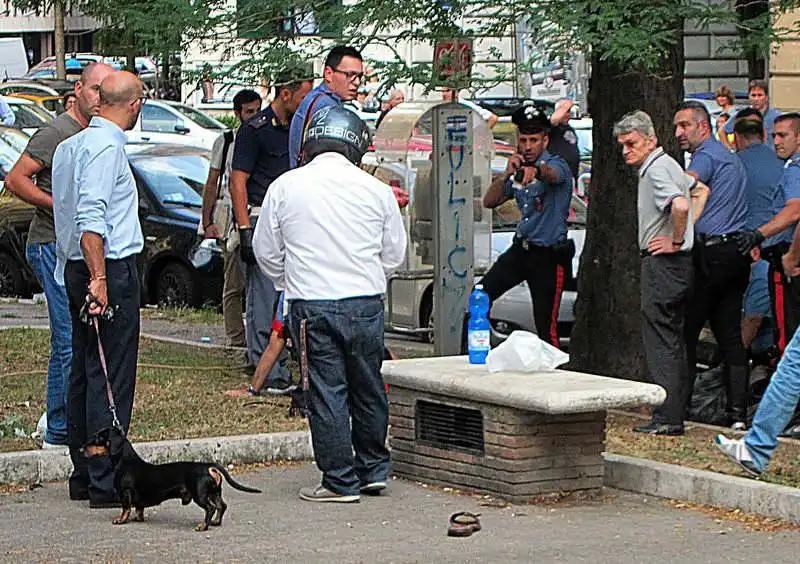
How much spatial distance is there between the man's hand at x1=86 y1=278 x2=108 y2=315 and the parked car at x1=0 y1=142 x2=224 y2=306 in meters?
8.41

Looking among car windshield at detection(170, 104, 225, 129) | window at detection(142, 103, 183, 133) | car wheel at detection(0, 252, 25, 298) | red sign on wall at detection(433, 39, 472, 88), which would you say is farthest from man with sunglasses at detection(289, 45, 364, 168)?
car windshield at detection(170, 104, 225, 129)

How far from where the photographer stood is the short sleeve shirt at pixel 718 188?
9.89 metres

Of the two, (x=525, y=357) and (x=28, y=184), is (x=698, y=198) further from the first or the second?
(x=28, y=184)

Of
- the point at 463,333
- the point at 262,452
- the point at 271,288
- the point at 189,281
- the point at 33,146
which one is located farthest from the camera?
the point at 189,281

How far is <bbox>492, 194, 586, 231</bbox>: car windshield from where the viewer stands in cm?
1434

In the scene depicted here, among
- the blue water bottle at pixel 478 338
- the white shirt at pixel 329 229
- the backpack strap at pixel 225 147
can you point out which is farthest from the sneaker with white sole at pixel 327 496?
the backpack strap at pixel 225 147

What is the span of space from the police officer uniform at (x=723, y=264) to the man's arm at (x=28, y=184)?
386 centimetres

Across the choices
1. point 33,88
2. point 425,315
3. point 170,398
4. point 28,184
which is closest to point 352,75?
point 28,184

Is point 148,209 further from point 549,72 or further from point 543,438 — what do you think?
point 543,438

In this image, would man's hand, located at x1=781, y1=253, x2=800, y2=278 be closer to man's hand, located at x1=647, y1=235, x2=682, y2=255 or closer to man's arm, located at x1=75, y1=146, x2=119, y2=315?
man's hand, located at x1=647, y1=235, x2=682, y2=255

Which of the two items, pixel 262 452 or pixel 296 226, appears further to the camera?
pixel 262 452

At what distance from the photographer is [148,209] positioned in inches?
642

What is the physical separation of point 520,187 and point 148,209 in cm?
583

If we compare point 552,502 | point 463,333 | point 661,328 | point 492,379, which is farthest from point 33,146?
point 463,333
